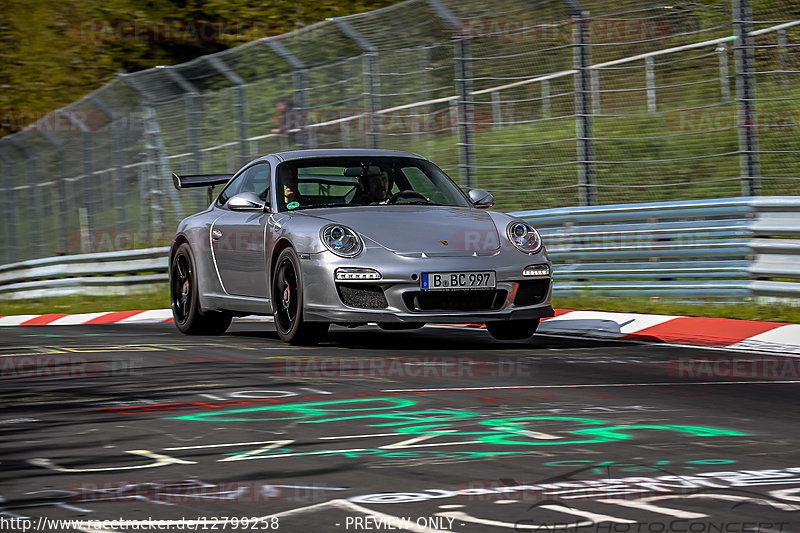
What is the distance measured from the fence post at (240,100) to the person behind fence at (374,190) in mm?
8255

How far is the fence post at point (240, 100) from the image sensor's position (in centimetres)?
1838

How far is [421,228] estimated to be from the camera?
9.37 meters

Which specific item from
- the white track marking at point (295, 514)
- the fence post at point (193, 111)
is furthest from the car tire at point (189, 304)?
the fence post at point (193, 111)

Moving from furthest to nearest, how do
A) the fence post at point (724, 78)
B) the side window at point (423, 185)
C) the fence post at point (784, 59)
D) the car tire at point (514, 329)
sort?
the fence post at point (724, 78)
the fence post at point (784, 59)
the side window at point (423, 185)
the car tire at point (514, 329)

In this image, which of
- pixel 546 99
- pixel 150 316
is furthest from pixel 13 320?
pixel 546 99

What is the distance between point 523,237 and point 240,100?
9553 mm

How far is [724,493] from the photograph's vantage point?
4.44 metres

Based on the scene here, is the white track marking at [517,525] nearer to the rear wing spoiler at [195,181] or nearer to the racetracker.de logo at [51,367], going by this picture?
the racetracker.de logo at [51,367]

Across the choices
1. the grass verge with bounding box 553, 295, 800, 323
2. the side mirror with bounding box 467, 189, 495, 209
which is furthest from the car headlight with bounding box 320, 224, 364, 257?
the grass verge with bounding box 553, 295, 800, 323

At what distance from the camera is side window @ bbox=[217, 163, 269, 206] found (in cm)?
1072

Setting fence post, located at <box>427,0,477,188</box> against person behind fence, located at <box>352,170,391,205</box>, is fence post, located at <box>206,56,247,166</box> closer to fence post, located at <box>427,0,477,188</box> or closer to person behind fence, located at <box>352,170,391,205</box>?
fence post, located at <box>427,0,477,188</box>

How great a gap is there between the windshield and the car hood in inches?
13.6

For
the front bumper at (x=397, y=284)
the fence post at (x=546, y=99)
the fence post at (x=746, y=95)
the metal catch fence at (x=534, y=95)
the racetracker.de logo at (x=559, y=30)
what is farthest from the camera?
the fence post at (x=546, y=99)

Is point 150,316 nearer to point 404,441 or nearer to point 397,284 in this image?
point 397,284
